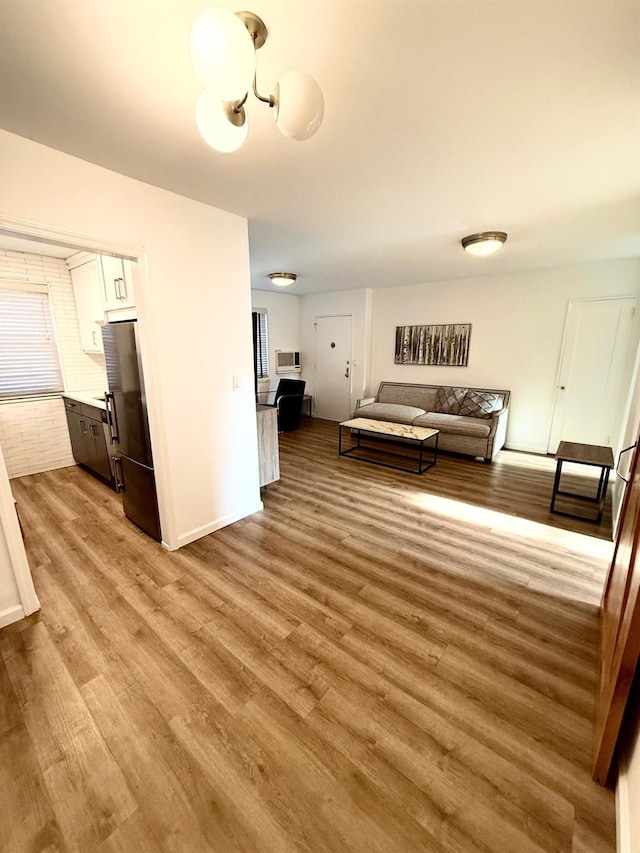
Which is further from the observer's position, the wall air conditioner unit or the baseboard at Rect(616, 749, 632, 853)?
the wall air conditioner unit

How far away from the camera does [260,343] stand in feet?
20.1

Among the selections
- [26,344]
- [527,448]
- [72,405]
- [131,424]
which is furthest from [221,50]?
[527,448]

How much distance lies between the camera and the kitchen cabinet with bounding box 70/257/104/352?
3.39 metres

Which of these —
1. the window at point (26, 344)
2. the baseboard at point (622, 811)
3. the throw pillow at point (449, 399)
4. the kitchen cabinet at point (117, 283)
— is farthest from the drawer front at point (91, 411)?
the throw pillow at point (449, 399)

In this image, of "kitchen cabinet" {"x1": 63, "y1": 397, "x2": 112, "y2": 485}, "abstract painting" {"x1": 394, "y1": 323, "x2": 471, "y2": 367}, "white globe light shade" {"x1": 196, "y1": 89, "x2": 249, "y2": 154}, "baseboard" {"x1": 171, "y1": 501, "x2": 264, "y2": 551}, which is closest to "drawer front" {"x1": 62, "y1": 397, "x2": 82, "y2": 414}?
"kitchen cabinet" {"x1": 63, "y1": 397, "x2": 112, "y2": 485}

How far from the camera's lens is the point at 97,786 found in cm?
116

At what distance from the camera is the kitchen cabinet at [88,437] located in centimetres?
340

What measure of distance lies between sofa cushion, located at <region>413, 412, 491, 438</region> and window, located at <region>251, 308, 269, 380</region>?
9.78 feet

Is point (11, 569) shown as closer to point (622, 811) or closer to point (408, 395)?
point (622, 811)

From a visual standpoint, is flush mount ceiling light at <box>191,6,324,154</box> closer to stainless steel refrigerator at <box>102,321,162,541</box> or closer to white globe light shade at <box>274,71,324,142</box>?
white globe light shade at <box>274,71,324,142</box>

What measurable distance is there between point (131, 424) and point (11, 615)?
4.29 feet

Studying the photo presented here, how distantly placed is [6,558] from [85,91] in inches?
87.3

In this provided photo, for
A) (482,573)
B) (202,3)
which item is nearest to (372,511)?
(482,573)

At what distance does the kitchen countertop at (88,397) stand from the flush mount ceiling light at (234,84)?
284 centimetres
